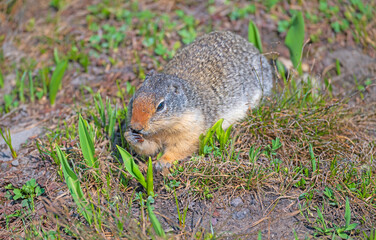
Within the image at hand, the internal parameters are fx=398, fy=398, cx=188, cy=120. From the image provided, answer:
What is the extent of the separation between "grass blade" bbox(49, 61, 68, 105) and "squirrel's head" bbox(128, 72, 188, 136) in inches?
53.2

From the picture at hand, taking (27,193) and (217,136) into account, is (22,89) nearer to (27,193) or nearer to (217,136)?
(27,193)

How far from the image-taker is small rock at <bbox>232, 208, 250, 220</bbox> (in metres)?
3.20

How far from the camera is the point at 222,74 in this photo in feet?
13.8

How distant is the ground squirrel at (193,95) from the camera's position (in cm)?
326

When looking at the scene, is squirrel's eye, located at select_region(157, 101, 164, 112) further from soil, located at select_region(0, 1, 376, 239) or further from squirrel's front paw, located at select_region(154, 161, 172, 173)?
soil, located at select_region(0, 1, 376, 239)

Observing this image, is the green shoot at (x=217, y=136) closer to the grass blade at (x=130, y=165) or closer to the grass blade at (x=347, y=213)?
the grass blade at (x=130, y=165)

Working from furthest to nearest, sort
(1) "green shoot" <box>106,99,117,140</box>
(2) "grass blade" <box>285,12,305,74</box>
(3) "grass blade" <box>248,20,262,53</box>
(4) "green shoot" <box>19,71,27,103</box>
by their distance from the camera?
(3) "grass blade" <box>248,20,262,53</box>, (4) "green shoot" <box>19,71,27,103</box>, (2) "grass blade" <box>285,12,305,74</box>, (1) "green shoot" <box>106,99,117,140</box>

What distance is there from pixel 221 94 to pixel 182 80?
535 mm

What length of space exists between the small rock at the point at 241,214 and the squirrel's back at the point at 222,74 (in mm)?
950

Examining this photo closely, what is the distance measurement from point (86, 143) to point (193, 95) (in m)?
1.09

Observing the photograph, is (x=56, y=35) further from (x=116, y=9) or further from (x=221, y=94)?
(x=221, y=94)

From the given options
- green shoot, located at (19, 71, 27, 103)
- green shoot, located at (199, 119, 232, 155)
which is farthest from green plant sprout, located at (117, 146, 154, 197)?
green shoot, located at (19, 71, 27, 103)

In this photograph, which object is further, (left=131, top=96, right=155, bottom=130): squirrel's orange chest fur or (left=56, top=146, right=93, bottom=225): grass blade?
(left=131, top=96, right=155, bottom=130): squirrel's orange chest fur

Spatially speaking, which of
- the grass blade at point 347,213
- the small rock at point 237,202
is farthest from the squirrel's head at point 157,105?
the grass blade at point 347,213
